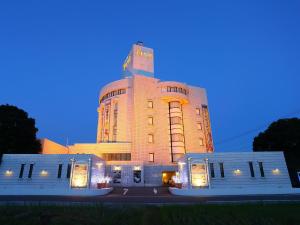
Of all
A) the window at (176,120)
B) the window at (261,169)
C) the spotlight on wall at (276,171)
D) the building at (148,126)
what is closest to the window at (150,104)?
the building at (148,126)

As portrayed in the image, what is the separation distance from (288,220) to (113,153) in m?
42.4

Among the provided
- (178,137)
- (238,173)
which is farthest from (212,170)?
(178,137)

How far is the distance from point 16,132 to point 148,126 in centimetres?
2787

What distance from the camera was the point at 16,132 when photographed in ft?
114

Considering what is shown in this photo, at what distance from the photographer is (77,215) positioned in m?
9.47

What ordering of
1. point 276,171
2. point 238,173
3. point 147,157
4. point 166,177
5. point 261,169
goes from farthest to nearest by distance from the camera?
point 147,157, point 166,177, point 261,169, point 276,171, point 238,173

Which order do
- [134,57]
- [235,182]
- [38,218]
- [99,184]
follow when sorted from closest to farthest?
[38,218] → [235,182] → [99,184] → [134,57]

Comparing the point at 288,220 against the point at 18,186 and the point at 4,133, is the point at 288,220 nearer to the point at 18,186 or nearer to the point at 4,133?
the point at 18,186

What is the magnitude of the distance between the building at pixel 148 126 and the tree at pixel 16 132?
28.4ft

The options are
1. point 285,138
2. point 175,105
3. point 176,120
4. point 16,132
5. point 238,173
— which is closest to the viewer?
point 238,173

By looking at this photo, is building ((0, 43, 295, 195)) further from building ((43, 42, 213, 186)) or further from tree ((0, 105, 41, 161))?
tree ((0, 105, 41, 161))

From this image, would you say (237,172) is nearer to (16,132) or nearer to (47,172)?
(47,172)

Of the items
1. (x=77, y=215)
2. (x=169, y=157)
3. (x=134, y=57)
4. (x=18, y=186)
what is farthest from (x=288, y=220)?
(x=134, y=57)

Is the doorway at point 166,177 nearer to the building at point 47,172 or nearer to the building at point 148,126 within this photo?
the building at point 148,126
